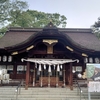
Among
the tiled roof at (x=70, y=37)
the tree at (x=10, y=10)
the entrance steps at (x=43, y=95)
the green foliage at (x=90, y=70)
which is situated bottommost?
the entrance steps at (x=43, y=95)

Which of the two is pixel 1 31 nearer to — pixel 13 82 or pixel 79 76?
pixel 13 82

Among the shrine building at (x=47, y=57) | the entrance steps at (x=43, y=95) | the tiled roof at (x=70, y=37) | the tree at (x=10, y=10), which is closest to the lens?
the entrance steps at (x=43, y=95)

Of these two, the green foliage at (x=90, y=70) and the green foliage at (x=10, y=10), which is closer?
the green foliage at (x=90, y=70)

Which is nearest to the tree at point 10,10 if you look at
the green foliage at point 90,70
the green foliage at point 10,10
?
the green foliage at point 10,10

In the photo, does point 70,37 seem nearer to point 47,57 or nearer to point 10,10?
point 47,57

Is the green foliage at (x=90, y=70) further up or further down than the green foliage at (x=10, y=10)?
further down

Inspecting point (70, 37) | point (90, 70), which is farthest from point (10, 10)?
point (90, 70)

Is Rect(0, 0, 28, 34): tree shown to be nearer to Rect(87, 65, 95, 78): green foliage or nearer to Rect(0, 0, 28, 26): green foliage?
Rect(0, 0, 28, 26): green foliage

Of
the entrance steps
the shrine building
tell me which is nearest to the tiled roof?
the shrine building

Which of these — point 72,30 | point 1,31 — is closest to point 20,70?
point 72,30

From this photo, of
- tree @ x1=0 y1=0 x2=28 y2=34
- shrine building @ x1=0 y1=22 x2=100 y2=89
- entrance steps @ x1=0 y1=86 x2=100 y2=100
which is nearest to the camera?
entrance steps @ x1=0 y1=86 x2=100 y2=100

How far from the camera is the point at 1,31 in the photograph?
2100 cm

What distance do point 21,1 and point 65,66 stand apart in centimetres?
1556

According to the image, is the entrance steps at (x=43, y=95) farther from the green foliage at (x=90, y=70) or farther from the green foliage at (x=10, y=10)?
the green foliage at (x=10, y=10)
